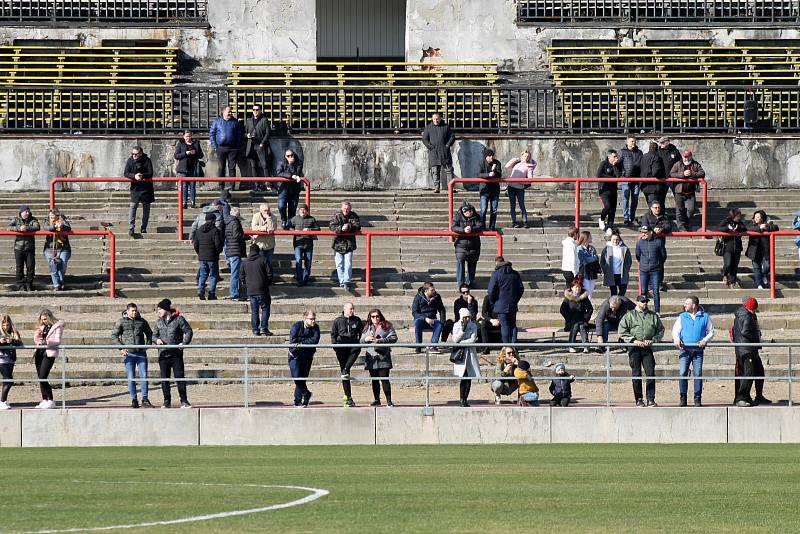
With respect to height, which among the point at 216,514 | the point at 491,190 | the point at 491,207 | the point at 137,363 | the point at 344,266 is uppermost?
the point at 491,190

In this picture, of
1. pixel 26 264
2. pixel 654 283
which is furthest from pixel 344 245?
pixel 26 264

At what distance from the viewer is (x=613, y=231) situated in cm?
2605

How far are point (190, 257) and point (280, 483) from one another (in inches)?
581

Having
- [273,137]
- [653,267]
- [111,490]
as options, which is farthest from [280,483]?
[273,137]

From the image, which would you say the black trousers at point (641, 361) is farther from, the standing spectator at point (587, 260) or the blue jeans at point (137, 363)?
the blue jeans at point (137, 363)

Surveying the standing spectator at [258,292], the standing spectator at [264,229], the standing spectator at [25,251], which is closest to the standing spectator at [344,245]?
the standing spectator at [264,229]

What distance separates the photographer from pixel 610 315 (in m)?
22.8

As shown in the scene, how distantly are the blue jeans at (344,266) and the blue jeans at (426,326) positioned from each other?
11.6 ft

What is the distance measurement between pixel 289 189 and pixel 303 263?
2.69 m

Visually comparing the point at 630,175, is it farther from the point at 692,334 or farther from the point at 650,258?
the point at 692,334

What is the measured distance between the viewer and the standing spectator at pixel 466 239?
85.9ft

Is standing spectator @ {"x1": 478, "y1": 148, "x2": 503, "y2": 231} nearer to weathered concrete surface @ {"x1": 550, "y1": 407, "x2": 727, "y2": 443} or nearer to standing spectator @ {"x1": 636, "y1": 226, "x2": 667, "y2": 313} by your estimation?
standing spectator @ {"x1": 636, "y1": 226, "x2": 667, "y2": 313}

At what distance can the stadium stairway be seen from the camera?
2308 centimetres

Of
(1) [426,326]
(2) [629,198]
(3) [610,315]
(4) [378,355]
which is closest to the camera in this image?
(4) [378,355]
